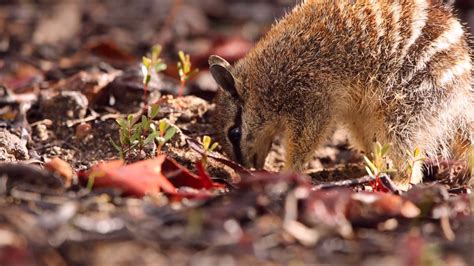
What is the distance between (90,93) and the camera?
561 centimetres

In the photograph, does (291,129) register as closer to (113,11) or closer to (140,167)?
(140,167)

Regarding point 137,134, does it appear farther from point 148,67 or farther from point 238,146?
point 238,146

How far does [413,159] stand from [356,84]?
730mm

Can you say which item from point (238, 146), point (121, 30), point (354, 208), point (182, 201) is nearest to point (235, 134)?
point (238, 146)

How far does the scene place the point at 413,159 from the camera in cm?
456

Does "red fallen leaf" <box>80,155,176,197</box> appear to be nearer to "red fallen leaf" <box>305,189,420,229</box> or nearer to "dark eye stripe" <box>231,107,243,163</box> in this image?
"red fallen leaf" <box>305,189,420,229</box>

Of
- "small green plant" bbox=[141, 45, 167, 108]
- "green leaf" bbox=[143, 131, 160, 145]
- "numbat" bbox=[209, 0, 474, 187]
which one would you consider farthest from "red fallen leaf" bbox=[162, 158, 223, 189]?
"numbat" bbox=[209, 0, 474, 187]

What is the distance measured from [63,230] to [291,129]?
2540 millimetres

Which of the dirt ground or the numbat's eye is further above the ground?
the numbat's eye

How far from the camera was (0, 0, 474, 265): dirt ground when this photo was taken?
2863 mm

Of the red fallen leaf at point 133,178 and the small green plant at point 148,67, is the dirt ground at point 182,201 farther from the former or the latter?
the small green plant at point 148,67

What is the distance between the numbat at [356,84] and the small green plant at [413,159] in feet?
0.27

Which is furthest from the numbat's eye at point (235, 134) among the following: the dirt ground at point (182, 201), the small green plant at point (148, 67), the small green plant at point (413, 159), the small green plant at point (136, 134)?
the small green plant at point (413, 159)

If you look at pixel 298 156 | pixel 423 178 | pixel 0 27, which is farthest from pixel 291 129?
pixel 0 27
